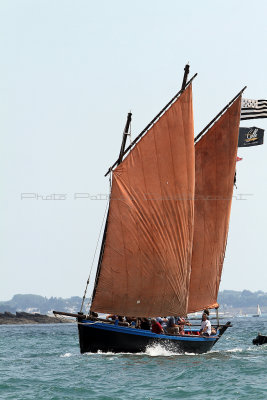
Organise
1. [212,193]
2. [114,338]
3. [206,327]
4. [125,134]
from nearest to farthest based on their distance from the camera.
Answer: [114,338], [125,134], [206,327], [212,193]

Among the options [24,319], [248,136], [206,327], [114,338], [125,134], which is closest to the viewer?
[114,338]

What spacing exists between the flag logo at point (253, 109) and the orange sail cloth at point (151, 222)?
7.62 metres

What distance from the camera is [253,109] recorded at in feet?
160

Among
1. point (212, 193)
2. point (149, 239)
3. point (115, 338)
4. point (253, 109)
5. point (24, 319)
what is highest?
point (253, 109)

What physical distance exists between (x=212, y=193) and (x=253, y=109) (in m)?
7.26

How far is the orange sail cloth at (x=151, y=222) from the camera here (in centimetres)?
4072

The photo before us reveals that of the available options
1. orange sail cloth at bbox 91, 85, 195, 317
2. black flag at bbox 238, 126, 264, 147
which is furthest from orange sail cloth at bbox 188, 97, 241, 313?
black flag at bbox 238, 126, 264, 147

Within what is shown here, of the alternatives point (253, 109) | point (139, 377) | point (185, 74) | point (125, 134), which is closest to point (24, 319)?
point (253, 109)

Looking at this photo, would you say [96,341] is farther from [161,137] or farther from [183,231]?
[161,137]

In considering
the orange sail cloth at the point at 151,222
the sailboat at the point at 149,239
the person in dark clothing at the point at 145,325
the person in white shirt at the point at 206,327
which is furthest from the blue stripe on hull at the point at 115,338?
the person in white shirt at the point at 206,327

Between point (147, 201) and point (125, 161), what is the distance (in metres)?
2.40

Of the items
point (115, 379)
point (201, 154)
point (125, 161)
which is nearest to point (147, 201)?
point (125, 161)

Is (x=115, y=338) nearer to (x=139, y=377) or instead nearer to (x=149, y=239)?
(x=149, y=239)

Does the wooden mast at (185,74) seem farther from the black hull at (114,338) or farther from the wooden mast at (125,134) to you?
the black hull at (114,338)
